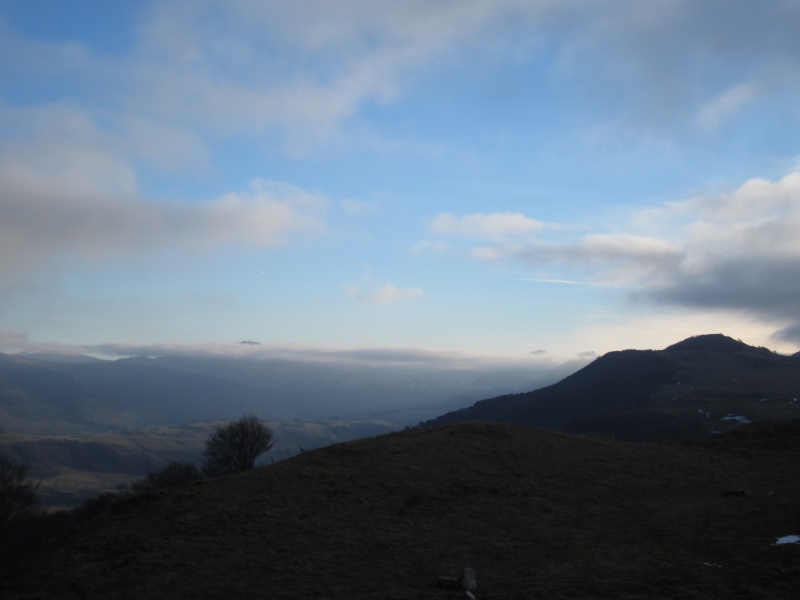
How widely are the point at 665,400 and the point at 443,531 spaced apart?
130231mm

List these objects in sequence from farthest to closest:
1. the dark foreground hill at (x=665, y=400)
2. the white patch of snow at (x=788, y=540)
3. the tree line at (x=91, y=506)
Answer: the dark foreground hill at (x=665, y=400) < the tree line at (x=91, y=506) < the white patch of snow at (x=788, y=540)

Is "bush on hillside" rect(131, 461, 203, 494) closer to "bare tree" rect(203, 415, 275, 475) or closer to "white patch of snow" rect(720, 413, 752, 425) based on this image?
"bare tree" rect(203, 415, 275, 475)

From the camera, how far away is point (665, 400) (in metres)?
140

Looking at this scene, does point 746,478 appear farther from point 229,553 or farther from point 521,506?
point 229,553

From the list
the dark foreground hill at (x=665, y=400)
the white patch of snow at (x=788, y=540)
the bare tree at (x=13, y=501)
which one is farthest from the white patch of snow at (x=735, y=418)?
the bare tree at (x=13, y=501)

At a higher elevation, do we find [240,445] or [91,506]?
[240,445]

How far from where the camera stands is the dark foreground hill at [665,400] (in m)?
104

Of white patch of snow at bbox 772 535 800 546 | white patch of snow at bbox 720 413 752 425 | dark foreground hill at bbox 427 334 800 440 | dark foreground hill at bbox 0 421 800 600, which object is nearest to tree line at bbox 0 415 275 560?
dark foreground hill at bbox 0 421 800 600

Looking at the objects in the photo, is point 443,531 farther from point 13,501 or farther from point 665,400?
point 665,400

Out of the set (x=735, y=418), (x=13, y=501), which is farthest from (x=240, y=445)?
(x=735, y=418)

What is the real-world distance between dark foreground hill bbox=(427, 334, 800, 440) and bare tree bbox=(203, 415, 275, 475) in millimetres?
66126

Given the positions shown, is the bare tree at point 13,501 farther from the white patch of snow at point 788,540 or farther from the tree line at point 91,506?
the white patch of snow at point 788,540

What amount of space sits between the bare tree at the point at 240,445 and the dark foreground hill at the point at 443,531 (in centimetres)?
1654

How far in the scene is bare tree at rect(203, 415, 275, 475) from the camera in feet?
153
